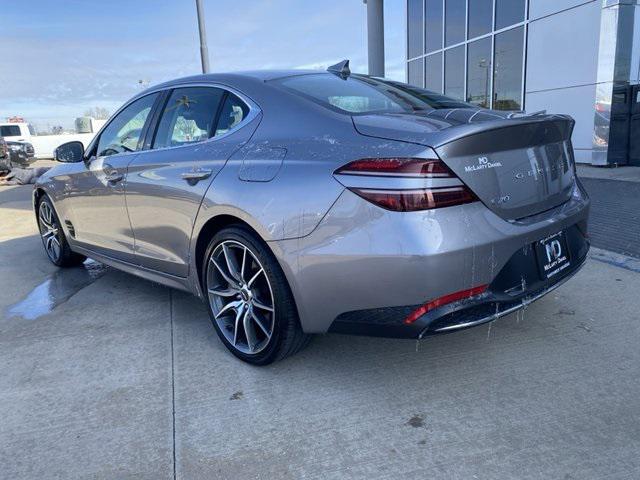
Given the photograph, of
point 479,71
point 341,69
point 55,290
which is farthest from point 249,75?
point 479,71

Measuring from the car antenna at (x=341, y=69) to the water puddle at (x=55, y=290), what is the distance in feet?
9.16

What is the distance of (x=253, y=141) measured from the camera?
274 cm

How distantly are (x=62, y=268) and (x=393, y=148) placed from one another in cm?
427

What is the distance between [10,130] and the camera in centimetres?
2612

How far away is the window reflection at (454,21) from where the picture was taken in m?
13.7

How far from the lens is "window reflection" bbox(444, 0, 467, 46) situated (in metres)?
13.7

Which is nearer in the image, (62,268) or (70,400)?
(70,400)

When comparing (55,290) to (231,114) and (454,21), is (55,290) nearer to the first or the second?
(231,114)

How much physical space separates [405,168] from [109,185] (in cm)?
256

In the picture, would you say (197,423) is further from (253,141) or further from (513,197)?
(513,197)

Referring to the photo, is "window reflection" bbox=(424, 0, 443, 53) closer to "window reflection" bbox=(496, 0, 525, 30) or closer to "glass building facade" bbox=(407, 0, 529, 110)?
"glass building facade" bbox=(407, 0, 529, 110)

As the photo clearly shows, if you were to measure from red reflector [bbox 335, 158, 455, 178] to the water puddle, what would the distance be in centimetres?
302

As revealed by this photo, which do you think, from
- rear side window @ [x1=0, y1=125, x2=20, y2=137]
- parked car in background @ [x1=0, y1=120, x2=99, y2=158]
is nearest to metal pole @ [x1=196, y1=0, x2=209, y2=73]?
parked car in background @ [x1=0, y1=120, x2=99, y2=158]

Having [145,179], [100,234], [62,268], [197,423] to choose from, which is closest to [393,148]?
[197,423]
